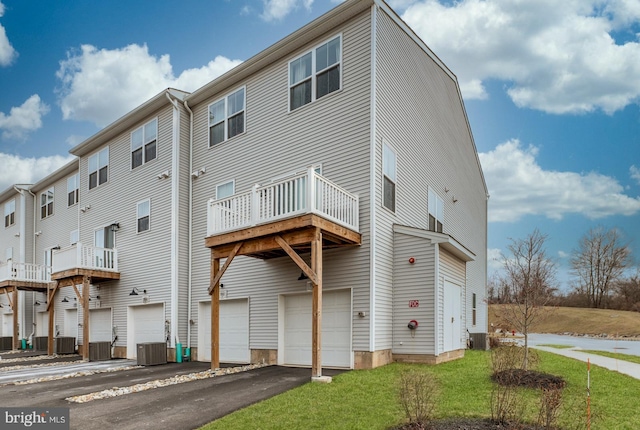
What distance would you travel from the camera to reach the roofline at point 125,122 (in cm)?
1622

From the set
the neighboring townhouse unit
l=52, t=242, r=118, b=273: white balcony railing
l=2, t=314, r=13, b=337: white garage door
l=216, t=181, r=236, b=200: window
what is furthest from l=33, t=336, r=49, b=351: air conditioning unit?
l=216, t=181, r=236, b=200: window

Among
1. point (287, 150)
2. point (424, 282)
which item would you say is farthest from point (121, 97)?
point (424, 282)

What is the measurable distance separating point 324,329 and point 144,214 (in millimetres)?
9444

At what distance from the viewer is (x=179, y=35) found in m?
18.4

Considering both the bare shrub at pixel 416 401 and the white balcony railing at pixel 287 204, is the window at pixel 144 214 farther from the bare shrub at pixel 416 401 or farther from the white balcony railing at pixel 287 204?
the bare shrub at pixel 416 401

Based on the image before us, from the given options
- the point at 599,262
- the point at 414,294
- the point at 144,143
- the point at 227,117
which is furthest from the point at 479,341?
the point at 599,262

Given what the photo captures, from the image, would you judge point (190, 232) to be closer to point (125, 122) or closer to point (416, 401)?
point (125, 122)

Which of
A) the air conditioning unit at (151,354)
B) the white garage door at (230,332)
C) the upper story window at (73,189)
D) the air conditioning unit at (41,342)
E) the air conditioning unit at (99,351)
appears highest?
the upper story window at (73,189)

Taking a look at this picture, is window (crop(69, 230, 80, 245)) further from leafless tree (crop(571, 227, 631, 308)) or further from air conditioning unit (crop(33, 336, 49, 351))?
leafless tree (crop(571, 227, 631, 308))

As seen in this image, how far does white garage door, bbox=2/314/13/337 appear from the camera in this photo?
2777cm

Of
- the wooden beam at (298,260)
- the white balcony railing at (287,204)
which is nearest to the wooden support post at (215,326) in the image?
the white balcony railing at (287,204)

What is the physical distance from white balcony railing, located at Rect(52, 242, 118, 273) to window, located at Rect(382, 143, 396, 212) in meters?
12.1

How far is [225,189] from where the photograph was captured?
14906mm

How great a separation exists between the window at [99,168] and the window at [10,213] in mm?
11365
